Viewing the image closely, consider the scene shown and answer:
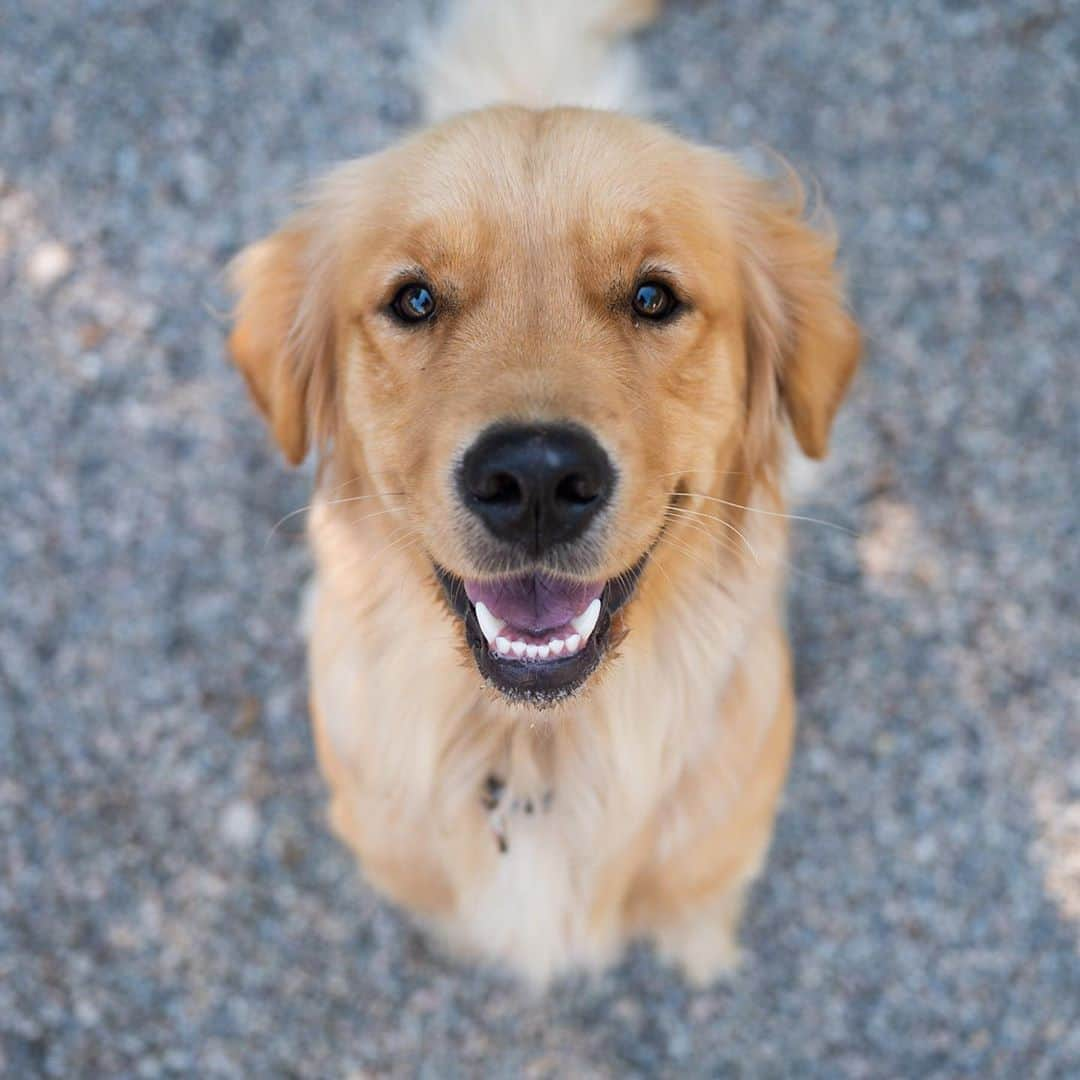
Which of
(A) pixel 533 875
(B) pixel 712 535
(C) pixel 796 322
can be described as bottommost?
(A) pixel 533 875

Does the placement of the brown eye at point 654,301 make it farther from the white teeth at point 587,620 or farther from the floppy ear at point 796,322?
the white teeth at point 587,620

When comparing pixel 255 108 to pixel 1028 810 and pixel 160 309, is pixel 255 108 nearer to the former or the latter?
pixel 160 309

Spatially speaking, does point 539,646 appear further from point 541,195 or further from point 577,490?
point 541,195

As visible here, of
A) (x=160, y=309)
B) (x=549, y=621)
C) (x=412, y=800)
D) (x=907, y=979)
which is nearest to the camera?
(x=549, y=621)

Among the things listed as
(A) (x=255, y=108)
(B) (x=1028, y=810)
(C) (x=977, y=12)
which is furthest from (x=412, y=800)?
(C) (x=977, y=12)

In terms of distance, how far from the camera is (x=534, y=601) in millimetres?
1933

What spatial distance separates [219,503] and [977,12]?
3.32 m

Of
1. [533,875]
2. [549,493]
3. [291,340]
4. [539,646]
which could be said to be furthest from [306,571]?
[549,493]

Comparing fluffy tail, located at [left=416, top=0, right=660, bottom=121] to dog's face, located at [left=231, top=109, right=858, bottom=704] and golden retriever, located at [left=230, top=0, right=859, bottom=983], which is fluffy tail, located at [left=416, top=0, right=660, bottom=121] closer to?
golden retriever, located at [left=230, top=0, right=859, bottom=983]

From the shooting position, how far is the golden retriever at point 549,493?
1786 millimetres

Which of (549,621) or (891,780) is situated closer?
(549,621)

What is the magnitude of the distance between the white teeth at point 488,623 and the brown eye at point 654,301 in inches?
24.8

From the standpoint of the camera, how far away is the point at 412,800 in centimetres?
237

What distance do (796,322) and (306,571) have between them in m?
1.90
